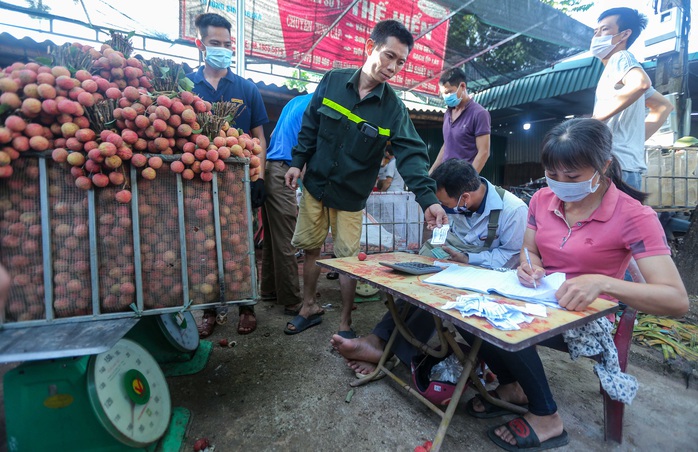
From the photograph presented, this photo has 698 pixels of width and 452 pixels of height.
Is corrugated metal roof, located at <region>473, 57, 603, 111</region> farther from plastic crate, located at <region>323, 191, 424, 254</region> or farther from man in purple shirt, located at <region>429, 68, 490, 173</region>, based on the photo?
man in purple shirt, located at <region>429, 68, 490, 173</region>

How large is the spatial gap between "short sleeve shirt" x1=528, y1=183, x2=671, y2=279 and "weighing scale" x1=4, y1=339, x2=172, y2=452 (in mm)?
2099

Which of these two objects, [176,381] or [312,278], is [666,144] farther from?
[176,381]

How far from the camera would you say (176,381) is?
2.03 meters

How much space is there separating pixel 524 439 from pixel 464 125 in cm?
271

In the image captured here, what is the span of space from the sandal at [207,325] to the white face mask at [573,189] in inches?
105

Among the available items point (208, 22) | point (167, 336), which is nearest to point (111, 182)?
point (167, 336)

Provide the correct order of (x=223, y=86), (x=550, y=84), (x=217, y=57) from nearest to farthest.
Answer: (x=217, y=57)
(x=223, y=86)
(x=550, y=84)

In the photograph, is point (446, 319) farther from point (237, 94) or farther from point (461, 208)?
point (237, 94)

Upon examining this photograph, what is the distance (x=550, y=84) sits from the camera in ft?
27.2

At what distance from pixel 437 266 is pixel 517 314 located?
2.51ft

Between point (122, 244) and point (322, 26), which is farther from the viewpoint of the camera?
point (322, 26)

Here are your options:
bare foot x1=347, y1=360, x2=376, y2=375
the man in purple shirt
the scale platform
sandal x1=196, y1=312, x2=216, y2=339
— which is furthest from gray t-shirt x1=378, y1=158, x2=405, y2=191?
the scale platform

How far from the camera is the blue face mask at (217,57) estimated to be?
261 centimetres

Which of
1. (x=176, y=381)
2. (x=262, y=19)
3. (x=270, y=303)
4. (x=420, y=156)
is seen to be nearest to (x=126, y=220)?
(x=176, y=381)
